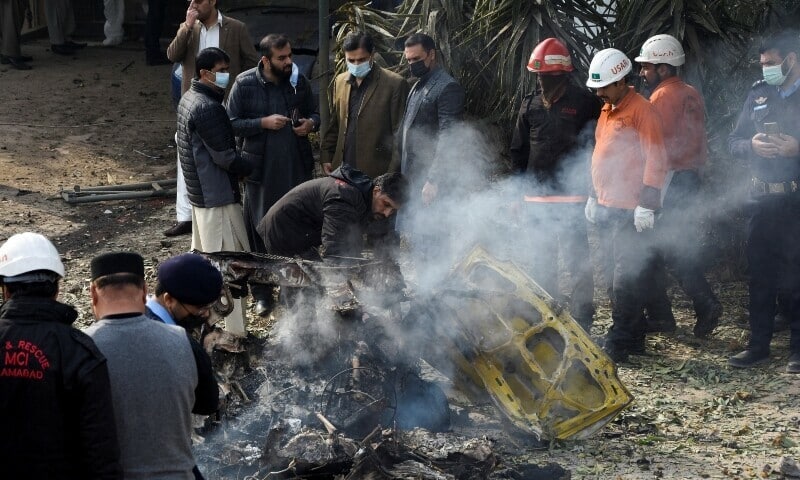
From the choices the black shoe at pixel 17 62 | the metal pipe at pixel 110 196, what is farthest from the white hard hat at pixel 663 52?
the black shoe at pixel 17 62

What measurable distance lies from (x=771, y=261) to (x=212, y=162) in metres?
4.25

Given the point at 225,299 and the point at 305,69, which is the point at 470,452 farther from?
the point at 305,69

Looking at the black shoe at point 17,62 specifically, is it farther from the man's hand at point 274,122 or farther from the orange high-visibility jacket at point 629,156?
the orange high-visibility jacket at point 629,156

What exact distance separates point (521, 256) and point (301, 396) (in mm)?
2811

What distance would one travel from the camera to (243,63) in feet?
31.2

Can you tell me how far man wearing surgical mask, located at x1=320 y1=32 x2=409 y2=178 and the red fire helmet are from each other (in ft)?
4.24

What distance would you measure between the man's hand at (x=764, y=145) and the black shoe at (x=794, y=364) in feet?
Answer: 4.75

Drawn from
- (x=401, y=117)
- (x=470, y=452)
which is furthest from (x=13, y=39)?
(x=470, y=452)

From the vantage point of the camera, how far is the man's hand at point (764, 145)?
7.15 m


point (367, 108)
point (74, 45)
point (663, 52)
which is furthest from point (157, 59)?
point (663, 52)

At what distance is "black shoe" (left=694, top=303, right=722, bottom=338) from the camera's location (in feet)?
26.3

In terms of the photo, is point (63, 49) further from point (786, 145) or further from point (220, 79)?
point (786, 145)

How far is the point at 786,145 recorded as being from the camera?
7.09 metres

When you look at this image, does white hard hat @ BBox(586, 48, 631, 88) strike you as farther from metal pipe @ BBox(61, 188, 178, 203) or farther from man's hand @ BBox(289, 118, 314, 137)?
metal pipe @ BBox(61, 188, 178, 203)
